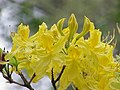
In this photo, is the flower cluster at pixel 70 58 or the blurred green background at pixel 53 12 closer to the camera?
the flower cluster at pixel 70 58

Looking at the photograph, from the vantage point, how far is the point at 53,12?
2.48 m

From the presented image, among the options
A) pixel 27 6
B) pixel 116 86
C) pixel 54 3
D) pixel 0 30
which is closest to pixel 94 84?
pixel 116 86

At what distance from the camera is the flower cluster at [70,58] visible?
683 millimetres

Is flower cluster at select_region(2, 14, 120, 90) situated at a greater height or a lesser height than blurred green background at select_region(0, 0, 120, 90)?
lesser

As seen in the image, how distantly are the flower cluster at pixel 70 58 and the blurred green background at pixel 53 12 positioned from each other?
1062 mm

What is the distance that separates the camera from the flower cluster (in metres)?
0.68

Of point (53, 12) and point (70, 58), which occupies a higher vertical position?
point (53, 12)

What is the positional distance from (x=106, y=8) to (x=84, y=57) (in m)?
1.95

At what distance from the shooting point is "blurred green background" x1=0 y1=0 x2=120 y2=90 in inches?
76.5

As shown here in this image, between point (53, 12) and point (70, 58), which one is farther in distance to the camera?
point (53, 12)

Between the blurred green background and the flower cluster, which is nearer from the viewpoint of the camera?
the flower cluster

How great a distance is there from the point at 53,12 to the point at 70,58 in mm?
1811

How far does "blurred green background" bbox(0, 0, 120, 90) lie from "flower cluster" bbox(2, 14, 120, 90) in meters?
1.06

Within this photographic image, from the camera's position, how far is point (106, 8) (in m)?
2.63
